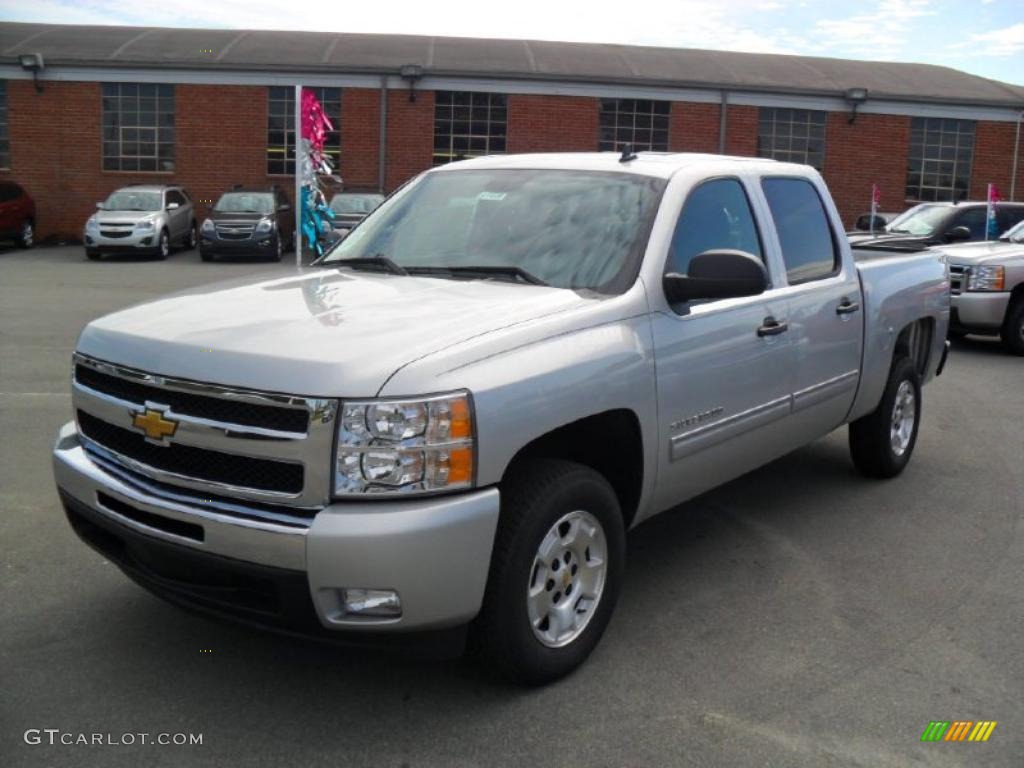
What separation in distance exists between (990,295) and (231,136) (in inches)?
810

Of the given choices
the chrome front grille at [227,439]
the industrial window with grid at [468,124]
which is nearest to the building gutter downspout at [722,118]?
the industrial window with grid at [468,124]

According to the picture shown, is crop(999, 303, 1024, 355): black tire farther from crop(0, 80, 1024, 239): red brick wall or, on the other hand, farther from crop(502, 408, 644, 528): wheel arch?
crop(0, 80, 1024, 239): red brick wall

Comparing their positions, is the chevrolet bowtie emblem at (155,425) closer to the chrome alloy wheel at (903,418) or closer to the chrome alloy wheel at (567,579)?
the chrome alloy wheel at (567,579)

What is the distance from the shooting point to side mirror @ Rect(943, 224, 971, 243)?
13.9 meters

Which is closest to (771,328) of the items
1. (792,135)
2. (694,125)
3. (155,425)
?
(155,425)

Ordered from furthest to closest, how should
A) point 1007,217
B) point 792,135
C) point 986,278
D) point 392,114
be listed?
1. point 792,135
2. point 392,114
3. point 1007,217
4. point 986,278

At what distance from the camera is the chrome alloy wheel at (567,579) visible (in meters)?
3.43

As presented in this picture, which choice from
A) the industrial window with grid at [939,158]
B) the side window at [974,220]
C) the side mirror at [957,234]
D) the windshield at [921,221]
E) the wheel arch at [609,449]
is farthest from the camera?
the industrial window with grid at [939,158]

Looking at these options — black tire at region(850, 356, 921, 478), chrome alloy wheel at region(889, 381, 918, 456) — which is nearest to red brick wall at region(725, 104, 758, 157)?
chrome alloy wheel at region(889, 381, 918, 456)

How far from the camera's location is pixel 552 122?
27.1 metres

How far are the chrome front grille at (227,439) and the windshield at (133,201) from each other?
839 inches

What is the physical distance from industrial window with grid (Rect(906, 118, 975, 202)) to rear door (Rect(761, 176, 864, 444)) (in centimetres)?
2553

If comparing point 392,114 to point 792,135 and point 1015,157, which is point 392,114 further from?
point 1015,157

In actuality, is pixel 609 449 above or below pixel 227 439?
below
